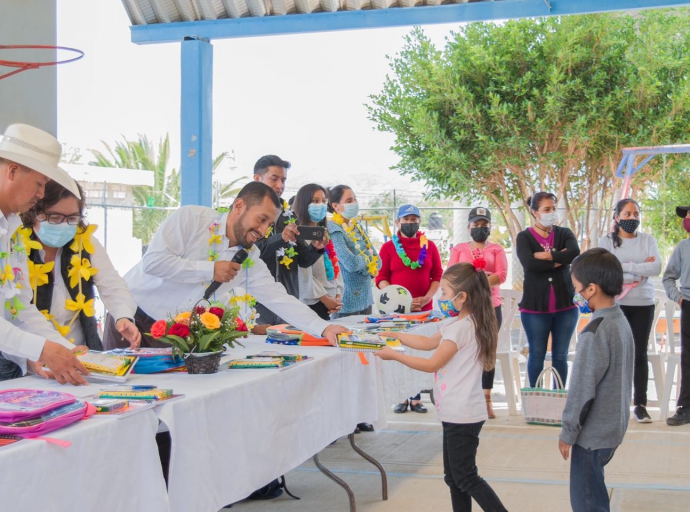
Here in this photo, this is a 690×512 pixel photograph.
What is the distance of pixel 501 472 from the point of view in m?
4.58

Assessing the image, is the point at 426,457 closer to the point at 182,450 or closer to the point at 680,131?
the point at 182,450

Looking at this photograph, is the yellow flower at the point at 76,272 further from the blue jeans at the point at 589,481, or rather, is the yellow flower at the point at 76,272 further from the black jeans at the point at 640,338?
the black jeans at the point at 640,338

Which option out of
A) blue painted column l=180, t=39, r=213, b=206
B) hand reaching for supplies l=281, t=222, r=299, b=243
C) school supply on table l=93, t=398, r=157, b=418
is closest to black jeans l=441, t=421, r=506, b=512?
school supply on table l=93, t=398, r=157, b=418

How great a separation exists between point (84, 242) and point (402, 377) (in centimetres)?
196

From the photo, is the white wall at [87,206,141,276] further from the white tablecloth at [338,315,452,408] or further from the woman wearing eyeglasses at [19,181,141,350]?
the woman wearing eyeglasses at [19,181,141,350]

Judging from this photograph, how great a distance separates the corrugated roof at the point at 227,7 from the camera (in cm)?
660

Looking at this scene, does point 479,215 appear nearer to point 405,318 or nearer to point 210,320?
point 405,318

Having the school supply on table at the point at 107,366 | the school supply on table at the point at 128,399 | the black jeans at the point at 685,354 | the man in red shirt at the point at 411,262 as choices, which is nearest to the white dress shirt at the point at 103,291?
the school supply on table at the point at 107,366

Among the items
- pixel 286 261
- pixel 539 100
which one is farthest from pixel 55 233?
pixel 539 100

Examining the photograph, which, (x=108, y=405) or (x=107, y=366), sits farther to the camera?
(x=107, y=366)

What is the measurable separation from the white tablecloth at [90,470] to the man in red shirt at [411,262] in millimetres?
3633

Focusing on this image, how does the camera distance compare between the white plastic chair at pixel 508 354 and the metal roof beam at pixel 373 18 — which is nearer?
the metal roof beam at pixel 373 18

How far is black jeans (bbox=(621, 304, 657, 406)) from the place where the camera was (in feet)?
18.8

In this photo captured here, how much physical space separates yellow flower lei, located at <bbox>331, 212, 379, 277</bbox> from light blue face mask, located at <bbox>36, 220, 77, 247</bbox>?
273 centimetres
